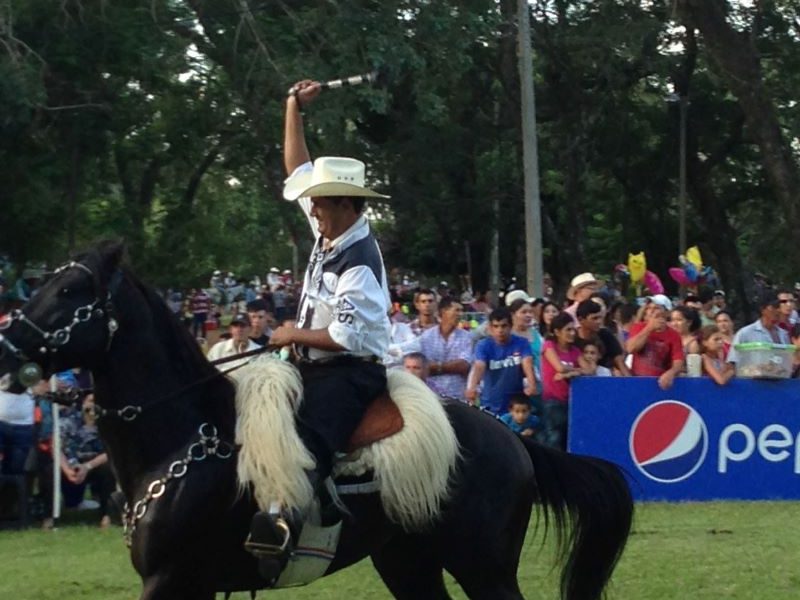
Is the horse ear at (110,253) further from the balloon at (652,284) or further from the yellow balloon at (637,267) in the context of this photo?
the yellow balloon at (637,267)

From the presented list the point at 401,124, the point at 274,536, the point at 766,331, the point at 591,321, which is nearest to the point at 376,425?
the point at 274,536

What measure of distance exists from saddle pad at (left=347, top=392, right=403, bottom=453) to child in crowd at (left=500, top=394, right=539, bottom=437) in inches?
261

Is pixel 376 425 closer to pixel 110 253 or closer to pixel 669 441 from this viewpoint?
pixel 110 253

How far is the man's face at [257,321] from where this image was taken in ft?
44.2

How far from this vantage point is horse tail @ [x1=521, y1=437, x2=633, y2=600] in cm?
696

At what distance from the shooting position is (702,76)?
130ft

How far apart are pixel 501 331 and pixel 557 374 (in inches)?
28.6

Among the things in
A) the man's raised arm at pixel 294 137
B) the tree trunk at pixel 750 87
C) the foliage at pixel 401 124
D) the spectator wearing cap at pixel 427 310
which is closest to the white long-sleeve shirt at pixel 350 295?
the man's raised arm at pixel 294 137

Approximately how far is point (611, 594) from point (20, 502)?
5.86 meters

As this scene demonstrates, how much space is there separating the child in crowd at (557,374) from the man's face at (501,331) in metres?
0.49

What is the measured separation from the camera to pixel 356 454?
6.36m

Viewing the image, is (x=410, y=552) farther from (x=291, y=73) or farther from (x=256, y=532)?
(x=291, y=73)

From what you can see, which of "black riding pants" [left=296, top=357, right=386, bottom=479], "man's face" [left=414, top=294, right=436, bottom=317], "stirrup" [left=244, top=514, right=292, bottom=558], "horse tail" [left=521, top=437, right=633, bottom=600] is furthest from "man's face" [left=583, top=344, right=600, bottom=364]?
"stirrup" [left=244, top=514, right=292, bottom=558]

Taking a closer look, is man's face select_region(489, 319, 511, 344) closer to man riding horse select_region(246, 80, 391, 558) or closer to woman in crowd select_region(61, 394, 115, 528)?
woman in crowd select_region(61, 394, 115, 528)
